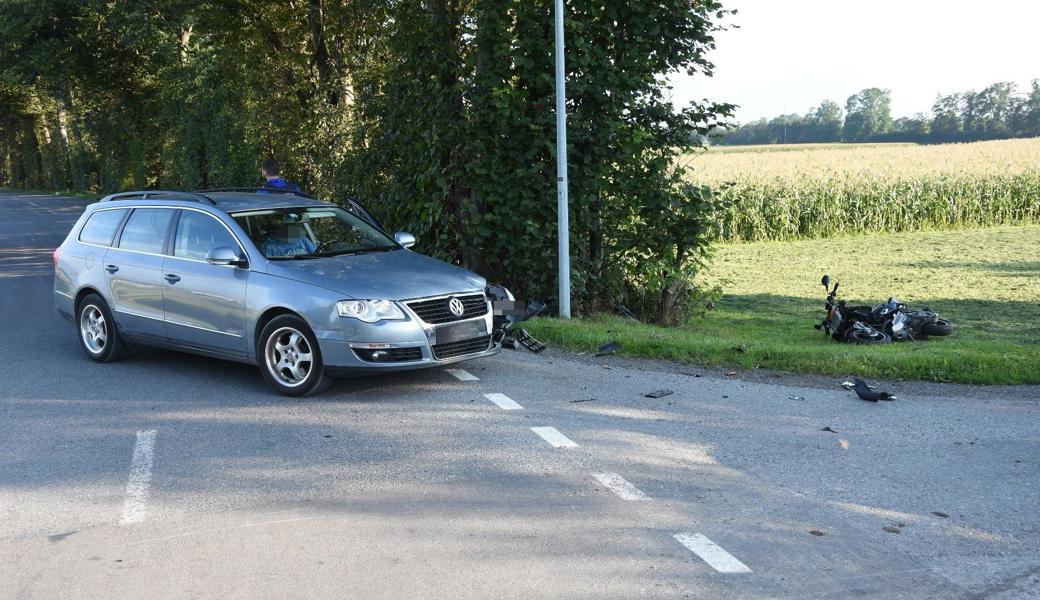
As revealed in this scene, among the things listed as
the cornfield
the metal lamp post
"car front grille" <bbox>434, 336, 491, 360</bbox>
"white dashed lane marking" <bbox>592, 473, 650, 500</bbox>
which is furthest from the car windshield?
the cornfield

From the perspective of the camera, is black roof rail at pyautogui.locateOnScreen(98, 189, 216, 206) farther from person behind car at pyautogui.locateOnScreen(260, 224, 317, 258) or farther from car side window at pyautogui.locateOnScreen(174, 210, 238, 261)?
person behind car at pyautogui.locateOnScreen(260, 224, 317, 258)

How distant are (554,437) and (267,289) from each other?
2.81 m

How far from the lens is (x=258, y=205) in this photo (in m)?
9.16

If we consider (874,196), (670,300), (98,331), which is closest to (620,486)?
(98,331)

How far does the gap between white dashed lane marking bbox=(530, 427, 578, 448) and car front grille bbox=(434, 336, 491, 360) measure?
135cm

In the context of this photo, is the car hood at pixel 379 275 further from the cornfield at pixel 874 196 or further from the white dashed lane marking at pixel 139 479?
the cornfield at pixel 874 196

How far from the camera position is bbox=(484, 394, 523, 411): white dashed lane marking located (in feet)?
25.5

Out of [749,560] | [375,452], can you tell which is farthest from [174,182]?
[749,560]

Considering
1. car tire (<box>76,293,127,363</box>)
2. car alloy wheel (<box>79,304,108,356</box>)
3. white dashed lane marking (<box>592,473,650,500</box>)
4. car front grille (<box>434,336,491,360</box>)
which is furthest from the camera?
car alloy wheel (<box>79,304,108,356</box>)

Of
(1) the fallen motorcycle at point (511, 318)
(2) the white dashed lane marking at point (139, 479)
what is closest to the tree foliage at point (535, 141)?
(1) the fallen motorcycle at point (511, 318)

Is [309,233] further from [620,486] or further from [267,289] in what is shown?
[620,486]

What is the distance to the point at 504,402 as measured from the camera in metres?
7.96

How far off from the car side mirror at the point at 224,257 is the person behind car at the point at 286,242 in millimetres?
256

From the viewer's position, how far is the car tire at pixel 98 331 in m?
9.65
